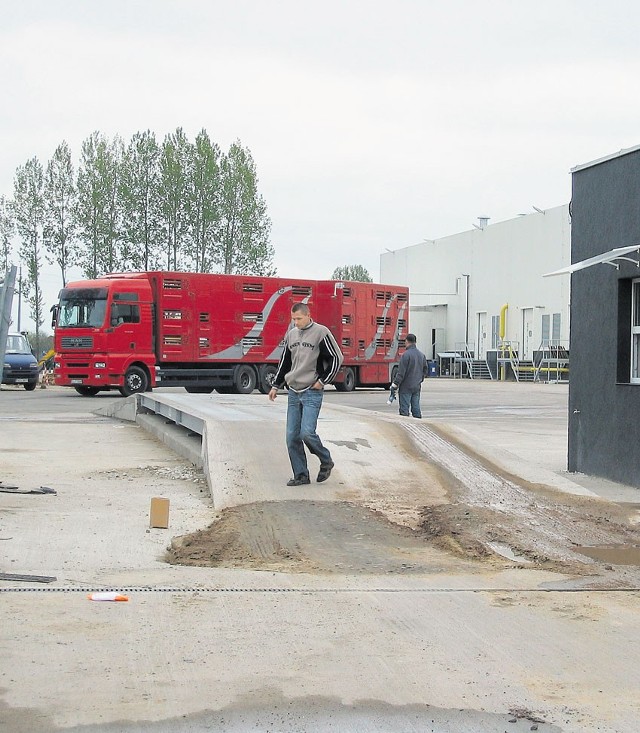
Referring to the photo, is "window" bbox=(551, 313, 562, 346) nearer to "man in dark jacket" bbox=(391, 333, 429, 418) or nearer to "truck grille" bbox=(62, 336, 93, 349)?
"truck grille" bbox=(62, 336, 93, 349)

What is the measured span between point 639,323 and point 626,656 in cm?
796

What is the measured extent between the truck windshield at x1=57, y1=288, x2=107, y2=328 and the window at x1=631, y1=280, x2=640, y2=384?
67.8ft

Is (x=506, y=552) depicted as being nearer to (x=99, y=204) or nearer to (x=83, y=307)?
(x=83, y=307)

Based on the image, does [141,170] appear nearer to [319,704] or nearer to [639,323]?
[639,323]

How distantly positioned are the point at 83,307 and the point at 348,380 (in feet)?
34.3

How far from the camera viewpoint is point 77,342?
31281mm

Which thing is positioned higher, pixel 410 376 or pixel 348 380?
pixel 410 376

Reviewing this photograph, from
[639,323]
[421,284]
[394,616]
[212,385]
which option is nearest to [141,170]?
[421,284]

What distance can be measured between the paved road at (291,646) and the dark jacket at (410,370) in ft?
34.3

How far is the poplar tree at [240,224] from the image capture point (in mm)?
67688

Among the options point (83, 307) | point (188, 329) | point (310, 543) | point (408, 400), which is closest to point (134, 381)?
point (188, 329)

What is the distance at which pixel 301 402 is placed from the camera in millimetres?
10688

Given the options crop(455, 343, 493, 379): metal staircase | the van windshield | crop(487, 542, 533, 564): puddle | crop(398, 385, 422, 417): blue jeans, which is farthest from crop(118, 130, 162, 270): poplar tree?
crop(487, 542, 533, 564): puddle

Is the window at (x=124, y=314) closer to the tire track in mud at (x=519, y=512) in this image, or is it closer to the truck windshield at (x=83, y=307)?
the truck windshield at (x=83, y=307)
